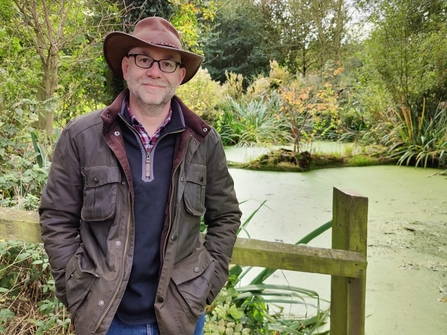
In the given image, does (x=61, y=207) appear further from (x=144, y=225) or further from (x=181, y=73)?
(x=181, y=73)

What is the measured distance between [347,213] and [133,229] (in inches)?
26.1

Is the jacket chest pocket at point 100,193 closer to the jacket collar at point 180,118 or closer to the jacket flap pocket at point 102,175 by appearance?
the jacket flap pocket at point 102,175

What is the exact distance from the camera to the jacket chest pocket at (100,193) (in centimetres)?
93

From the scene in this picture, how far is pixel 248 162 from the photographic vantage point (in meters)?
5.23

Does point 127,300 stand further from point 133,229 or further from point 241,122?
point 241,122

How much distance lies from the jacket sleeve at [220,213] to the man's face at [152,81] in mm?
203

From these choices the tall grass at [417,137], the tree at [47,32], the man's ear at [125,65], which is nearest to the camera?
the man's ear at [125,65]

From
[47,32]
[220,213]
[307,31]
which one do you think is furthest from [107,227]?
[307,31]

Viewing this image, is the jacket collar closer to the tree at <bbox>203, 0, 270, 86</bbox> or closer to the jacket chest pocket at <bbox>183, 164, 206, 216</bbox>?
the jacket chest pocket at <bbox>183, 164, 206, 216</bbox>

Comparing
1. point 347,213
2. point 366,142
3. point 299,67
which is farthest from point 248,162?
point 299,67

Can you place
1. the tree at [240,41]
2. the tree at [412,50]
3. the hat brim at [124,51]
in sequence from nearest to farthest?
1. the hat brim at [124,51]
2. the tree at [412,50]
3. the tree at [240,41]

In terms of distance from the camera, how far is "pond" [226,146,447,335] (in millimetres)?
2066

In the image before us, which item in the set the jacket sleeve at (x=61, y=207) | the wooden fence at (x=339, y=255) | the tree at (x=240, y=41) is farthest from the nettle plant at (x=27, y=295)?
the tree at (x=240, y=41)

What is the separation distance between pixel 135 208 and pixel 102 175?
0.12m
